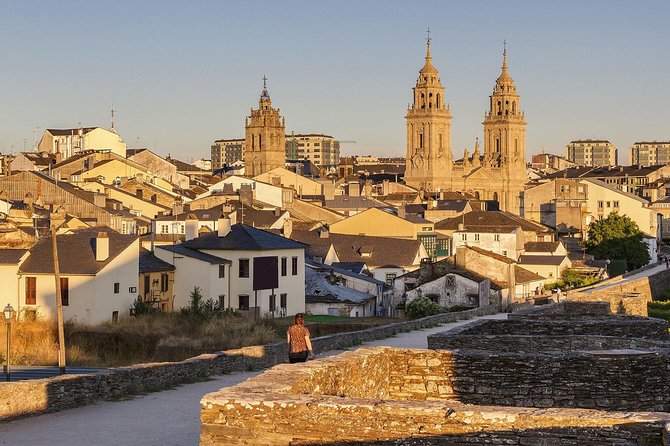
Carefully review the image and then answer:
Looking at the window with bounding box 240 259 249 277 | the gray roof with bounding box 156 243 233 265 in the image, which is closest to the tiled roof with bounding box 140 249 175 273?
the gray roof with bounding box 156 243 233 265

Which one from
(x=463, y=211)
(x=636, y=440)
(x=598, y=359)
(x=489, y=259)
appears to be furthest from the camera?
(x=463, y=211)

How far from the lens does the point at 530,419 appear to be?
26.6 feet

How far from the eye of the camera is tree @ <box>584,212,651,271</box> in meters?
99.0

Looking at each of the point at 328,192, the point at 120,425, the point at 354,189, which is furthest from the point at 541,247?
the point at 120,425

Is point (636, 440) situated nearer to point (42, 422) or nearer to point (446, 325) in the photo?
point (42, 422)

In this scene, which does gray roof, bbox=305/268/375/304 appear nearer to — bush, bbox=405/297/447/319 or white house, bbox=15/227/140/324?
bush, bbox=405/297/447/319

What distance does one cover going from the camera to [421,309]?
172ft

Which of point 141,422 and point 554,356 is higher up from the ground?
point 554,356

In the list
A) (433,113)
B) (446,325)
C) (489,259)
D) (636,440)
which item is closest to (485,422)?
(636,440)

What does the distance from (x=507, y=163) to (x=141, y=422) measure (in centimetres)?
18227

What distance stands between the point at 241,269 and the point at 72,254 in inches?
313

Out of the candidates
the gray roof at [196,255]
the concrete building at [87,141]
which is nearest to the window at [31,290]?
the gray roof at [196,255]

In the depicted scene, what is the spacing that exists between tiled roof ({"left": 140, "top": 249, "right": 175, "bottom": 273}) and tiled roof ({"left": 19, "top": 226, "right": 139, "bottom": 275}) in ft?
4.12

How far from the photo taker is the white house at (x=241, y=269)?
47.7m
